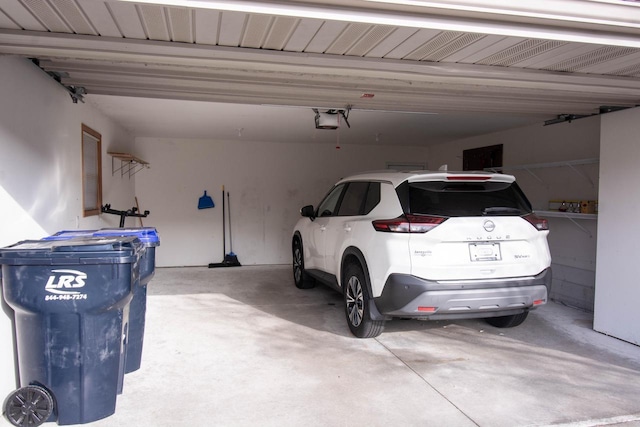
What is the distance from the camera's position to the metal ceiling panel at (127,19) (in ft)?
7.36

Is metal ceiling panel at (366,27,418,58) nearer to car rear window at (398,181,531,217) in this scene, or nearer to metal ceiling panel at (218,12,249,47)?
metal ceiling panel at (218,12,249,47)

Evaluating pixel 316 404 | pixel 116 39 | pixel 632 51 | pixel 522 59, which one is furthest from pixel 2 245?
pixel 632 51

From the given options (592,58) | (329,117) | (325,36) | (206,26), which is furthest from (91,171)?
(592,58)

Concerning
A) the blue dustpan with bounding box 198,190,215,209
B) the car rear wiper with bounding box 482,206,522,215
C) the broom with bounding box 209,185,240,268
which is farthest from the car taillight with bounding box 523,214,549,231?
the blue dustpan with bounding box 198,190,215,209

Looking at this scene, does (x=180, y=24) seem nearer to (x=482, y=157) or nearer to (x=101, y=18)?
(x=101, y=18)

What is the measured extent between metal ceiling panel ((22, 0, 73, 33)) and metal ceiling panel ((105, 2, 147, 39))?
30 cm

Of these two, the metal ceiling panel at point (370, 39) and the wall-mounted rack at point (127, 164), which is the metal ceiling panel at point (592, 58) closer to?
the metal ceiling panel at point (370, 39)

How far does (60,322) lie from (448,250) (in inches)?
109

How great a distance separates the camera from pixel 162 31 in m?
2.58

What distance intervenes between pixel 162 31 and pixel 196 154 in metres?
6.26

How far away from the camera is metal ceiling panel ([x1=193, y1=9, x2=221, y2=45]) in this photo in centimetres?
233

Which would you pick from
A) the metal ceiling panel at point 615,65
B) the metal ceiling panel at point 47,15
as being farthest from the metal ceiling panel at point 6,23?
the metal ceiling panel at point 615,65

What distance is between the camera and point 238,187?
8.90 m

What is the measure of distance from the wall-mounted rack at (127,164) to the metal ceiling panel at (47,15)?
12.2ft
